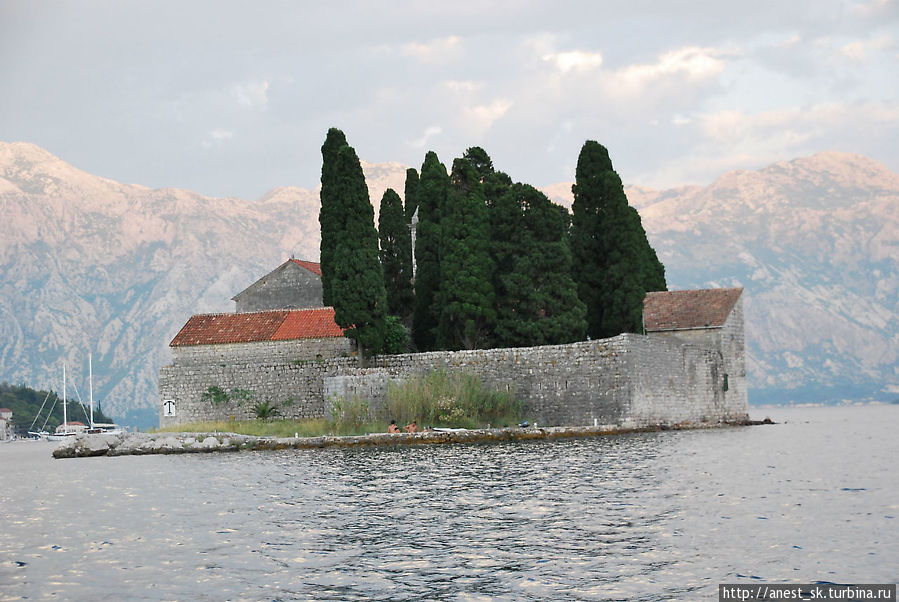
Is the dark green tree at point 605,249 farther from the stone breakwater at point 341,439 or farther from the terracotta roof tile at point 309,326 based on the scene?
the terracotta roof tile at point 309,326

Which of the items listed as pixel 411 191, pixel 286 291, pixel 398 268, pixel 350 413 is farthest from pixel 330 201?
pixel 286 291

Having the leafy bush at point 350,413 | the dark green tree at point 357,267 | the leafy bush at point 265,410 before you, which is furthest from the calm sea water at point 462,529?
the leafy bush at point 265,410

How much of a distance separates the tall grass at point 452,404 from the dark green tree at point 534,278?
10.8 feet

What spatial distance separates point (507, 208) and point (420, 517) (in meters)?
24.7

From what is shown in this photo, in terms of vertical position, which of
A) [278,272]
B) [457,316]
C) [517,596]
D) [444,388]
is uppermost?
[278,272]

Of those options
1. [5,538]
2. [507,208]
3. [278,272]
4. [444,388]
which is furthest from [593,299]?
[5,538]

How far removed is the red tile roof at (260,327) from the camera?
41938 mm

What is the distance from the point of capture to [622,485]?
64.2ft

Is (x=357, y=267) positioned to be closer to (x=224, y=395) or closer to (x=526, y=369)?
(x=526, y=369)

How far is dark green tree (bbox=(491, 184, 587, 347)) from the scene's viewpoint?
38.7 m

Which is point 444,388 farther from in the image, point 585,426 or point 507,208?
point 507,208

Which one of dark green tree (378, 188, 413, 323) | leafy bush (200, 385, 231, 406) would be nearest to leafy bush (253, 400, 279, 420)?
leafy bush (200, 385, 231, 406)

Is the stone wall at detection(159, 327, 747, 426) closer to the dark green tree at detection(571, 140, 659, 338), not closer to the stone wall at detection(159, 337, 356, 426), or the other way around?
the stone wall at detection(159, 337, 356, 426)

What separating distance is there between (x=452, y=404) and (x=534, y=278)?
6196 mm
